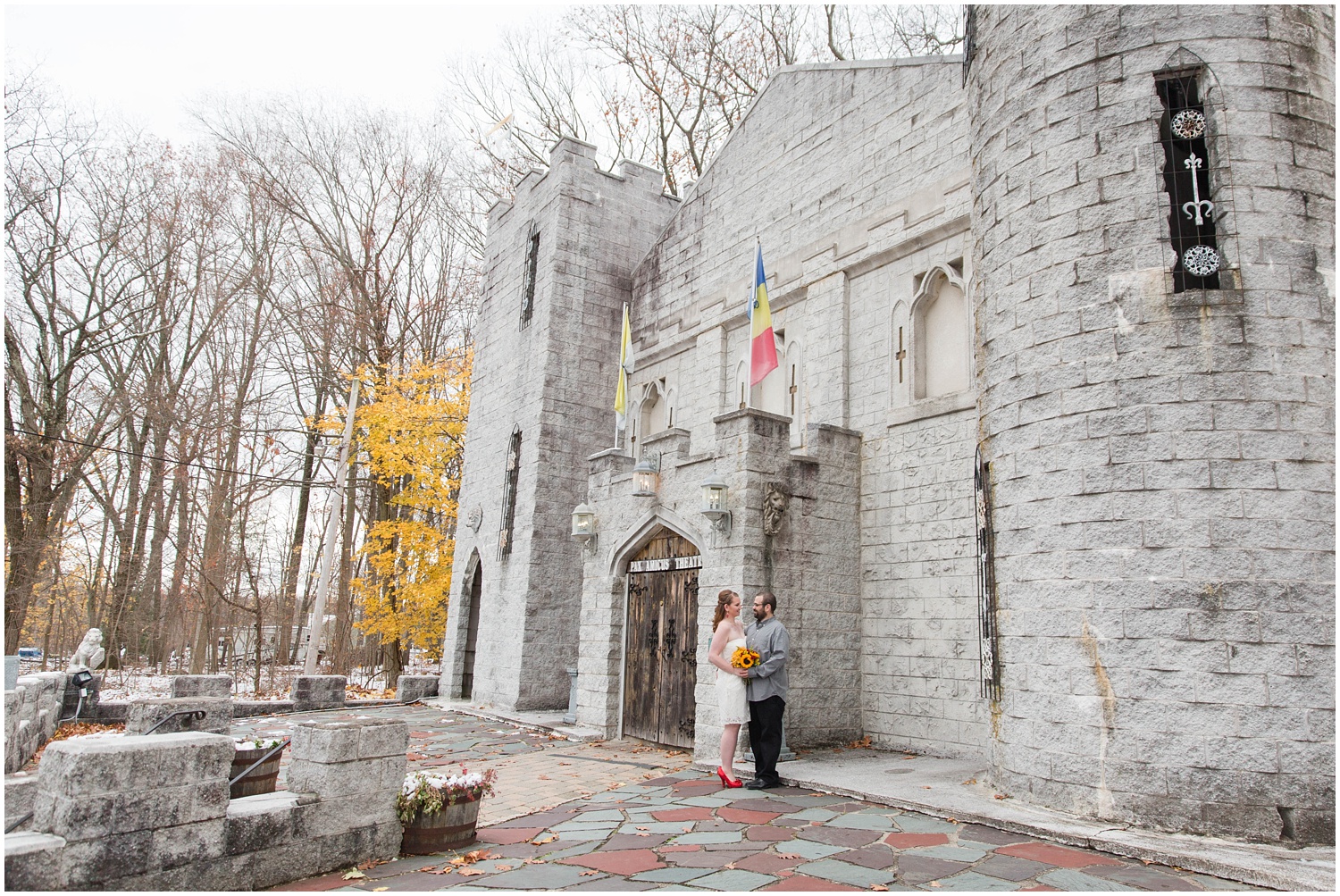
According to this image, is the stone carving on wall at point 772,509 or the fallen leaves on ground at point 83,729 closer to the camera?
the stone carving on wall at point 772,509

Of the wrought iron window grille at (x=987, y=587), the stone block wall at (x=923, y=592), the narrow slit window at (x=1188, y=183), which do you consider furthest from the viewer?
the stone block wall at (x=923, y=592)

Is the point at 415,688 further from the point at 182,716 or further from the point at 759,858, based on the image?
the point at 759,858

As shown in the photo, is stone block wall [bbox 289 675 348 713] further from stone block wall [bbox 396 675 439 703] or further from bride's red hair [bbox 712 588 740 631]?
bride's red hair [bbox 712 588 740 631]

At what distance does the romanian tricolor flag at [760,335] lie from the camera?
392 inches

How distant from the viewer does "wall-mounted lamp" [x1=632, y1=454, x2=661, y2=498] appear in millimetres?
9742

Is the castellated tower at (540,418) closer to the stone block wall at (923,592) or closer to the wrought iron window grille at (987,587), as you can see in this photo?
the stone block wall at (923,592)

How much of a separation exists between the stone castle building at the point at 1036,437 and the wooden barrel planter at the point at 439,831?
331 centimetres

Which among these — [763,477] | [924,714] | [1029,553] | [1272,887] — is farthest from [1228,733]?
[763,477]

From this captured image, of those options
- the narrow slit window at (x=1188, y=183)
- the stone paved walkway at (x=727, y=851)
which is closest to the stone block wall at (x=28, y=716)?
the stone paved walkway at (x=727, y=851)

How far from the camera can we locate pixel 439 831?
17.3 feet

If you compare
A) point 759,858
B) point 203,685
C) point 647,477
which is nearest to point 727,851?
point 759,858

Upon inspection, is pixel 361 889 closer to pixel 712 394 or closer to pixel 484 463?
pixel 712 394

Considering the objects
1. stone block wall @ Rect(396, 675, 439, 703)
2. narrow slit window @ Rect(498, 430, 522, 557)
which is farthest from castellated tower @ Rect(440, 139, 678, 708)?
stone block wall @ Rect(396, 675, 439, 703)

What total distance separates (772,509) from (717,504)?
54 cm
